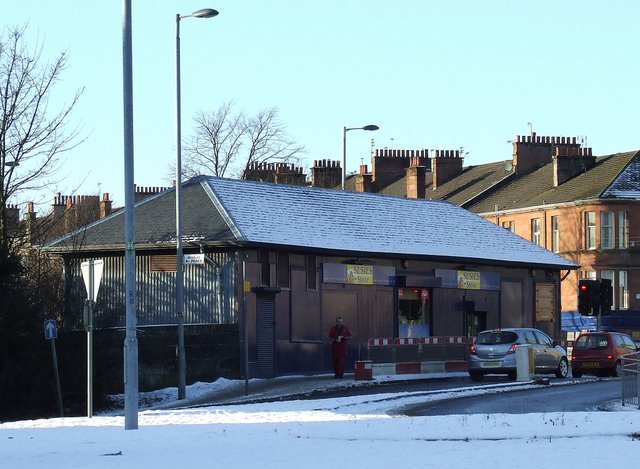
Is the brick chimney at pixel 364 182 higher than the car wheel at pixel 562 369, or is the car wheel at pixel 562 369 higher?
the brick chimney at pixel 364 182

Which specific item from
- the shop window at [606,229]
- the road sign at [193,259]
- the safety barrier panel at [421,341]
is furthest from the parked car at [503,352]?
the shop window at [606,229]

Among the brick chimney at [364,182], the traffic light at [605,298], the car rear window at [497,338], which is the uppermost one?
the brick chimney at [364,182]

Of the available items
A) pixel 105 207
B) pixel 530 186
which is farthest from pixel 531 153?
pixel 105 207

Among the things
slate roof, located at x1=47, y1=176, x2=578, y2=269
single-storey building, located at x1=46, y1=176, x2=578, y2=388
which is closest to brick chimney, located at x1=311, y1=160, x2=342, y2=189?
slate roof, located at x1=47, y1=176, x2=578, y2=269

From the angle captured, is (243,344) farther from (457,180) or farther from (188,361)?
(457,180)

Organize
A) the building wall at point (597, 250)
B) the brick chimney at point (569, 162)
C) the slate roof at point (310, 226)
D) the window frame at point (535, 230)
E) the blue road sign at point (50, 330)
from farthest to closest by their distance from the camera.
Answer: the brick chimney at point (569, 162), the window frame at point (535, 230), the building wall at point (597, 250), the slate roof at point (310, 226), the blue road sign at point (50, 330)

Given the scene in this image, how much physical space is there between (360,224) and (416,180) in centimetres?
3249

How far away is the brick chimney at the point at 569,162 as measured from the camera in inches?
3221

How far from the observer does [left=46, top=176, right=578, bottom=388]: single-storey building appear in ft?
137

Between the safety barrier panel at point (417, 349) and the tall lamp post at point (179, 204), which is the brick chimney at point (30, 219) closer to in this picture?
the tall lamp post at point (179, 204)

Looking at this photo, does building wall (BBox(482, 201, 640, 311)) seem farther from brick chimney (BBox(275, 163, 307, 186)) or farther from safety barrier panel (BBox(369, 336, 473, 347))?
safety barrier panel (BBox(369, 336, 473, 347))

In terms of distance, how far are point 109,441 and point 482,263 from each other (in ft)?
105

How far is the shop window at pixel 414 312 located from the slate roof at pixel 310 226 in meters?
1.36

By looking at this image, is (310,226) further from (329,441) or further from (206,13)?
(329,441)
